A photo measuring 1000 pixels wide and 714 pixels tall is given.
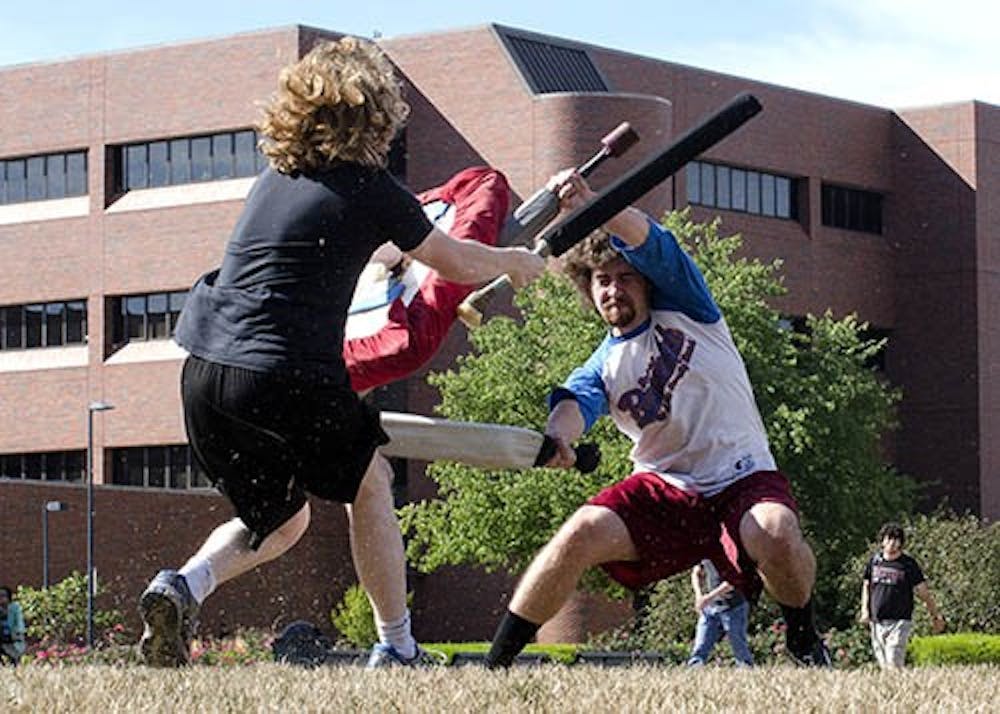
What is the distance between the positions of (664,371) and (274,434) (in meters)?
2.05

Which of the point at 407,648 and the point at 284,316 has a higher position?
the point at 284,316

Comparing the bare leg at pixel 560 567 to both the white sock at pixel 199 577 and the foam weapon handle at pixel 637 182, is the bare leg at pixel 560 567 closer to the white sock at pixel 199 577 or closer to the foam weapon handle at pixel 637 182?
the foam weapon handle at pixel 637 182

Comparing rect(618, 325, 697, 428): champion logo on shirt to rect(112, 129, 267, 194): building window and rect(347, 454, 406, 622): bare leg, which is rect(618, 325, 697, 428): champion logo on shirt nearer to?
rect(347, 454, 406, 622): bare leg

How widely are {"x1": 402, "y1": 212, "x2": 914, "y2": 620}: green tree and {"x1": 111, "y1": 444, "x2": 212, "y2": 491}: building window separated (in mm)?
8406

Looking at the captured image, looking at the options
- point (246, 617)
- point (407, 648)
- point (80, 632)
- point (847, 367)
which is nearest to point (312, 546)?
point (246, 617)

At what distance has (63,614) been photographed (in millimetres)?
48188

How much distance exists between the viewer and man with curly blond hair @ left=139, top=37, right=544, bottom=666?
26.1ft

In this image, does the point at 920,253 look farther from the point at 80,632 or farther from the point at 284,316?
the point at 284,316

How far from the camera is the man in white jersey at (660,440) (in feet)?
31.2

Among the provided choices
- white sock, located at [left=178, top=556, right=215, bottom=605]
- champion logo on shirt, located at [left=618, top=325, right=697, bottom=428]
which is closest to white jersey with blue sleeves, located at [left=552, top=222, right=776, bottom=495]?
champion logo on shirt, located at [left=618, top=325, right=697, bottom=428]

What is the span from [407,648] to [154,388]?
1896 inches

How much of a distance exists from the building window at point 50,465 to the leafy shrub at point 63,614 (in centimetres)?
907

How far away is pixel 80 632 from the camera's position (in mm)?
48812

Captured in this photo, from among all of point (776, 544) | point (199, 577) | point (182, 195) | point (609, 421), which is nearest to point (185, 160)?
point (182, 195)
